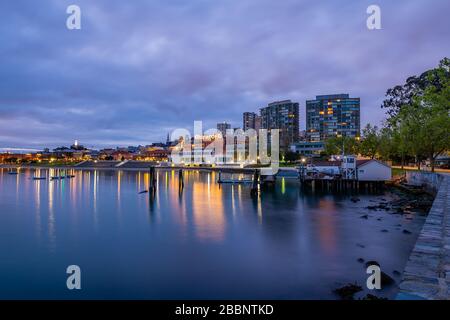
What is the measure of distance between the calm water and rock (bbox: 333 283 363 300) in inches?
18.7

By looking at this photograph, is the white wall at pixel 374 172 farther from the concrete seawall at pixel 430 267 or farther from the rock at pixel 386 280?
the concrete seawall at pixel 430 267

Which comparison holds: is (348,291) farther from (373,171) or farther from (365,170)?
(373,171)

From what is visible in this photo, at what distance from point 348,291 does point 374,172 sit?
52.5 m

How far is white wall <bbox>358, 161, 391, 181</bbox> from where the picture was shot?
5975 cm

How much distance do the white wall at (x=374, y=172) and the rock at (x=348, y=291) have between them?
51.5 m

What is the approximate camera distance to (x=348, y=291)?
45.6 ft

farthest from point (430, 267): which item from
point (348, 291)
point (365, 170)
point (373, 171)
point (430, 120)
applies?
point (373, 171)

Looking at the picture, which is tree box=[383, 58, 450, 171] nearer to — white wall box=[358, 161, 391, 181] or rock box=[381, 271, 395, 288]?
white wall box=[358, 161, 391, 181]

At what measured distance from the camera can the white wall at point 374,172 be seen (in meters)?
59.8

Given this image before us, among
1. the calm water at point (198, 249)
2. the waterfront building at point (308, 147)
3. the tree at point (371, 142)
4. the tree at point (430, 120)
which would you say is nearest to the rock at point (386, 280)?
the calm water at point (198, 249)
